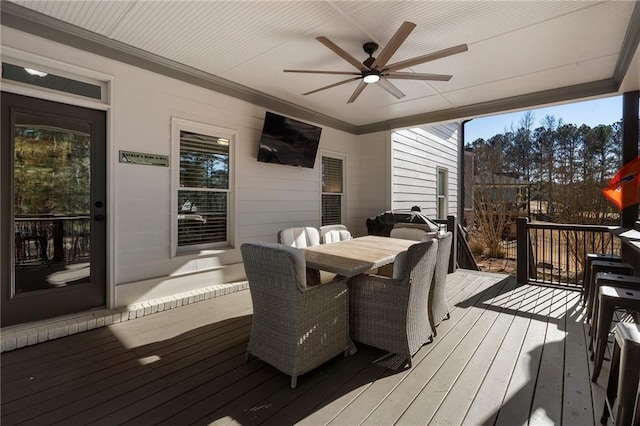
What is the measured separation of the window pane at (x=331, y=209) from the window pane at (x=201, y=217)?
7.47ft

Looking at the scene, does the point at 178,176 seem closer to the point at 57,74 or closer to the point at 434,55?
the point at 57,74

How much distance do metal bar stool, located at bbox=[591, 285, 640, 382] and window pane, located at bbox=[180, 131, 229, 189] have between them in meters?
4.23

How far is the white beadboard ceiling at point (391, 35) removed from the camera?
2.62 meters

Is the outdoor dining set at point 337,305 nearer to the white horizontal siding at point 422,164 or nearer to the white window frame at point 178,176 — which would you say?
the white window frame at point 178,176

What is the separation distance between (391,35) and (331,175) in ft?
11.2

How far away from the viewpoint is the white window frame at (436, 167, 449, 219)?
8.44 metres

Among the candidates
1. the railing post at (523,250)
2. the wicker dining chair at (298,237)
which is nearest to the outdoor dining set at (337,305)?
the wicker dining chair at (298,237)

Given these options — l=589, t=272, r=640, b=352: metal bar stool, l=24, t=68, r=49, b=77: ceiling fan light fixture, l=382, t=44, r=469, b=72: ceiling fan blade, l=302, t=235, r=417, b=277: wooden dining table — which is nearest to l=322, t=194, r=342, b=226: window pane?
l=302, t=235, r=417, b=277: wooden dining table

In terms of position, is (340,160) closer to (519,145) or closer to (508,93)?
(508,93)

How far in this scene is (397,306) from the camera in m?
2.33

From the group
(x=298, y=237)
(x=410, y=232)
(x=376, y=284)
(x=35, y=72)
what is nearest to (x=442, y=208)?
(x=410, y=232)

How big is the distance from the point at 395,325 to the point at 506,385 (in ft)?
2.68

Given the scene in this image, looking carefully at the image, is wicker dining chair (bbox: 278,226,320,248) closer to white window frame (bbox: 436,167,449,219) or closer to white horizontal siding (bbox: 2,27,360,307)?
white horizontal siding (bbox: 2,27,360,307)

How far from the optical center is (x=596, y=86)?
414cm
